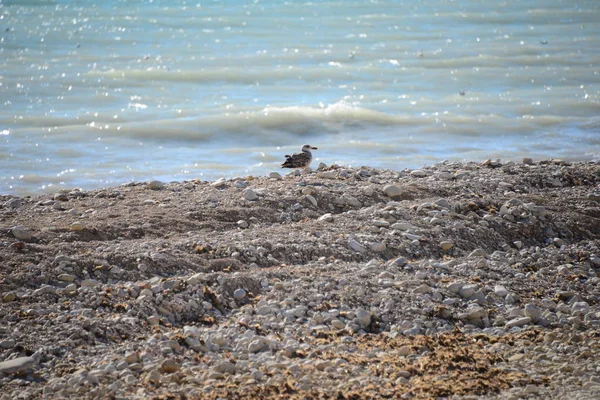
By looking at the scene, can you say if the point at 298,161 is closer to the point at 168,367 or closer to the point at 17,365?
the point at 168,367

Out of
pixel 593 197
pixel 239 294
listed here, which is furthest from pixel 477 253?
pixel 239 294

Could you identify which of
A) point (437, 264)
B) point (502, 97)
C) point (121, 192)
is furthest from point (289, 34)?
point (437, 264)

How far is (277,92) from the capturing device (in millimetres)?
17203

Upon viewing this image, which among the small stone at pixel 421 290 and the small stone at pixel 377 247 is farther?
the small stone at pixel 377 247

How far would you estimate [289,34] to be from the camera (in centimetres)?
2609

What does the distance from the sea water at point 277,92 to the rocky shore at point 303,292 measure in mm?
4030

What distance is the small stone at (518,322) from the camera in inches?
208

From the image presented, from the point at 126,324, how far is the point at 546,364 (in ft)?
7.91

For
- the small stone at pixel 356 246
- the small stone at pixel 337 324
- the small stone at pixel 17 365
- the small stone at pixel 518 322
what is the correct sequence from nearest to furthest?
the small stone at pixel 17 365
the small stone at pixel 337 324
the small stone at pixel 518 322
the small stone at pixel 356 246

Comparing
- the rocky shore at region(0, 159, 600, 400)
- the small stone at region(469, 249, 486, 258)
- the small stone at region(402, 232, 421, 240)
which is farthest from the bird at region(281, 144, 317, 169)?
the small stone at region(469, 249, 486, 258)

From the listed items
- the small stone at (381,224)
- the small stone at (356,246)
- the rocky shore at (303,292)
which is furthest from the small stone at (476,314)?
the small stone at (381,224)

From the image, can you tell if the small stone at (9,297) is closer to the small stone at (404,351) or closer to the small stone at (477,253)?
the small stone at (404,351)

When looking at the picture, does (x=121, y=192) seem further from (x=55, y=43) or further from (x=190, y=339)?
(x=55, y=43)

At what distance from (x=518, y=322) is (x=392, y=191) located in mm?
2537
